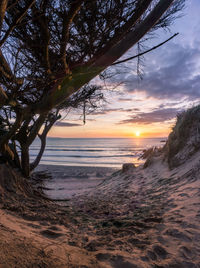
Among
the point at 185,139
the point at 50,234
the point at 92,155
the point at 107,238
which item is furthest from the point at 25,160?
the point at 92,155

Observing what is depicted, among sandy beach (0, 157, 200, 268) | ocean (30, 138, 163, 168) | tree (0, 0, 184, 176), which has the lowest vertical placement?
ocean (30, 138, 163, 168)

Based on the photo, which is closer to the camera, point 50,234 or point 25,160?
point 50,234

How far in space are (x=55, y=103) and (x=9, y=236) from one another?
1.66 metres

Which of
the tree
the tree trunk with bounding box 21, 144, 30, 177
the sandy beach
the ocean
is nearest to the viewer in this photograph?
the sandy beach

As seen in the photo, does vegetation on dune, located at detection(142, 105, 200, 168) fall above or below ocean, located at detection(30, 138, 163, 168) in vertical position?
above

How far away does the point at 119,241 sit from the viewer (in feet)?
7.32

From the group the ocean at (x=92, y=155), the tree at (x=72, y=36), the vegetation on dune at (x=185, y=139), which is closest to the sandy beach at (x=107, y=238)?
the tree at (x=72, y=36)

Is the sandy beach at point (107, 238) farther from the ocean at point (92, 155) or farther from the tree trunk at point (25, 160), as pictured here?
the ocean at point (92, 155)

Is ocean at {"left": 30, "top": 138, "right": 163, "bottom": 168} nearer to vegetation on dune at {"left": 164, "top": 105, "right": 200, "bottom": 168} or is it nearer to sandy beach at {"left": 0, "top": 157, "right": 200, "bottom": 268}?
vegetation on dune at {"left": 164, "top": 105, "right": 200, "bottom": 168}

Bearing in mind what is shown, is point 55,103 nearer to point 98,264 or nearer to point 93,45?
point 93,45

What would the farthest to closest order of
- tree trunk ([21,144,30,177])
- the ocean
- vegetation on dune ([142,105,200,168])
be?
the ocean
vegetation on dune ([142,105,200,168])
tree trunk ([21,144,30,177])

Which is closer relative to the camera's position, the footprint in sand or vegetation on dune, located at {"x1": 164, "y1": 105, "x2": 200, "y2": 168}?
the footprint in sand

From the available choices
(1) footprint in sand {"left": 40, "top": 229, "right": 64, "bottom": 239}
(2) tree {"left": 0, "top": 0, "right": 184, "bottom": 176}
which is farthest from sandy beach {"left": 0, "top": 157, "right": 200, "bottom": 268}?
(2) tree {"left": 0, "top": 0, "right": 184, "bottom": 176}

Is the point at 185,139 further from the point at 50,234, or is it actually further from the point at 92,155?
the point at 92,155
